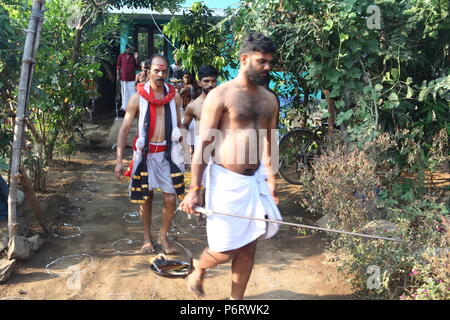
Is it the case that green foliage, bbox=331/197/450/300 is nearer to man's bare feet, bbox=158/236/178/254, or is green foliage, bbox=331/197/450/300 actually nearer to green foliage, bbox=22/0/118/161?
man's bare feet, bbox=158/236/178/254

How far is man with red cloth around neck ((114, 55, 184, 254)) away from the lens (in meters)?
4.30

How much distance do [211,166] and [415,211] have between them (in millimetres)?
2030

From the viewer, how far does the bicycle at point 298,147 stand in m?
6.43

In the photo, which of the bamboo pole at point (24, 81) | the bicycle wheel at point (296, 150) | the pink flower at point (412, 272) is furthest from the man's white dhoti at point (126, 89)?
the pink flower at point (412, 272)

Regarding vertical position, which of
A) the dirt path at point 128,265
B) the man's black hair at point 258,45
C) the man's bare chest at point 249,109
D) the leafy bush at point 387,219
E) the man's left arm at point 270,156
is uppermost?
the man's black hair at point 258,45

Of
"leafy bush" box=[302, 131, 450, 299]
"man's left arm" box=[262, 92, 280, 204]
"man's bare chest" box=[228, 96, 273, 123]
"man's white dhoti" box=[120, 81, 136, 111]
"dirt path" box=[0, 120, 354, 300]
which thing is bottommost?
"dirt path" box=[0, 120, 354, 300]

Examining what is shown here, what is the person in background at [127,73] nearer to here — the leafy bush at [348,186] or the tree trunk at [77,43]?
the tree trunk at [77,43]

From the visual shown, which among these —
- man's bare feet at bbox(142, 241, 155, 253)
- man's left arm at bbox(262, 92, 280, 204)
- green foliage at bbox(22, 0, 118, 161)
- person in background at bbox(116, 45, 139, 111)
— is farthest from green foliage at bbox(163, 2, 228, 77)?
person in background at bbox(116, 45, 139, 111)

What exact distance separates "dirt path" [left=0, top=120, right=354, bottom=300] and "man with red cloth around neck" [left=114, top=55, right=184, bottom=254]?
0.47m

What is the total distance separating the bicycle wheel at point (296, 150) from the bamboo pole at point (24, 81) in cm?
363
